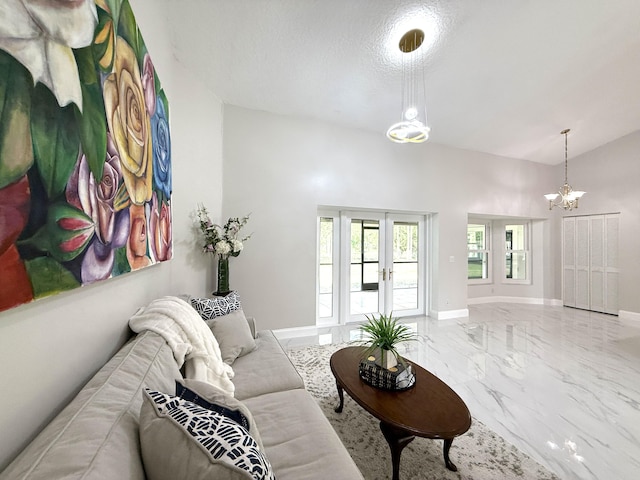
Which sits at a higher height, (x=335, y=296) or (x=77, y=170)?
(x=77, y=170)

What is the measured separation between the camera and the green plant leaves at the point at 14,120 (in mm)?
625

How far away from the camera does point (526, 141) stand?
4664mm

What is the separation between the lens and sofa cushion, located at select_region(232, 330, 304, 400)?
1.51 m

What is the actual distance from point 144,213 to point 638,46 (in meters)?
5.48

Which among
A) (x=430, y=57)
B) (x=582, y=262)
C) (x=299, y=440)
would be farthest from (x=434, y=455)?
(x=582, y=262)

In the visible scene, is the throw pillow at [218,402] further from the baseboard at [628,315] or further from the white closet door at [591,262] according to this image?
the white closet door at [591,262]

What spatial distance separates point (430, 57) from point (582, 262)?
226 inches

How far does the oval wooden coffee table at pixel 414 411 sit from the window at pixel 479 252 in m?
5.18

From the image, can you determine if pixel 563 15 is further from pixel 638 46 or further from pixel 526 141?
pixel 526 141

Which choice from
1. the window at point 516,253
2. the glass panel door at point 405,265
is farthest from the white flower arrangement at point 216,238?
the window at point 516,253

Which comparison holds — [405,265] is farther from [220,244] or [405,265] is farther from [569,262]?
[569,262]

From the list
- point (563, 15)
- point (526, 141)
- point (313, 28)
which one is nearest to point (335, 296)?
point (313, 28)

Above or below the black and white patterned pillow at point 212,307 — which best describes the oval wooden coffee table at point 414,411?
below

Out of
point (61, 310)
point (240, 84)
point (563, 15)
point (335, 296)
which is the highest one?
point (563, 15)
